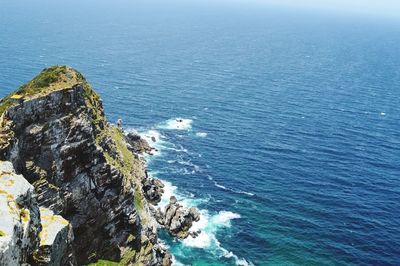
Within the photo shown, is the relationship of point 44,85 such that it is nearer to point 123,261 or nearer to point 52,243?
point 123,261

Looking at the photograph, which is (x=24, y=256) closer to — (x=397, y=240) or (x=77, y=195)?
(x=77, y=195)

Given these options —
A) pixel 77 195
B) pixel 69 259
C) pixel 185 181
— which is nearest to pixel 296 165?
pixel 185 181

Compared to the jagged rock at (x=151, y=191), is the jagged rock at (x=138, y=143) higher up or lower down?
higher up

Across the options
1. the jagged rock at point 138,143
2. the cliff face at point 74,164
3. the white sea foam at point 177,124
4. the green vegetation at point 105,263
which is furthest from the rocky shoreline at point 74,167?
the white sea foam at point 177,124

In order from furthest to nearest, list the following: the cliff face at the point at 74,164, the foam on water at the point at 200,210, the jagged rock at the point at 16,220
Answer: the foam on water at the point at 200,210
the cliff face at the point at 74,164
the jagged rock at the point at 16,220

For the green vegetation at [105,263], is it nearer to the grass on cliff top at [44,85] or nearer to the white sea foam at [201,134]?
the grass on cliff top at [44,85]

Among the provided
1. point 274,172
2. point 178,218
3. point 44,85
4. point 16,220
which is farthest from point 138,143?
point 16,220
